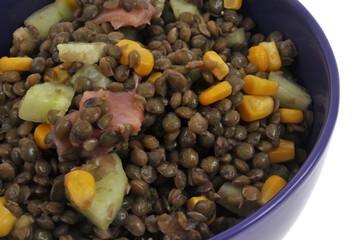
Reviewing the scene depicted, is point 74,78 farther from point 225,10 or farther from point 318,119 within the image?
point 318,119

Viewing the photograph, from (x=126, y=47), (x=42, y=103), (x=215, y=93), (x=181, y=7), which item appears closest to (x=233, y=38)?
(x=181, y=7)

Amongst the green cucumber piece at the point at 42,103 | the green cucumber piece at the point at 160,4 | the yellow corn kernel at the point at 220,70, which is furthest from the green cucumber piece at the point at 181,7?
the green cucumber piece at the point at 42,103

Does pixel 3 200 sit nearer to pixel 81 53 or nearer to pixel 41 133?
pixel 41 133

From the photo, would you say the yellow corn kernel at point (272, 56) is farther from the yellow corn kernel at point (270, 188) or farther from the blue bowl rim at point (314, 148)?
the yellow corn kernel at point (270, 188)

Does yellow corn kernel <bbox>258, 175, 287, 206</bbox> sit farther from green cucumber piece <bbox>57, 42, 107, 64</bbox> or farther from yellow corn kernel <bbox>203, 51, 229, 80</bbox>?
green cucumber piece <bbox>57, 42, 107, 64</bbox>

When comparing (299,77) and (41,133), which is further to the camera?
(299,77)

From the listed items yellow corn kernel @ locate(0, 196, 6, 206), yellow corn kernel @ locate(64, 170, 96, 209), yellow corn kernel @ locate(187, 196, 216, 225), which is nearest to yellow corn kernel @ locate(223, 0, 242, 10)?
yellow corn kernel @ locate(187, 196, 216, 225)
